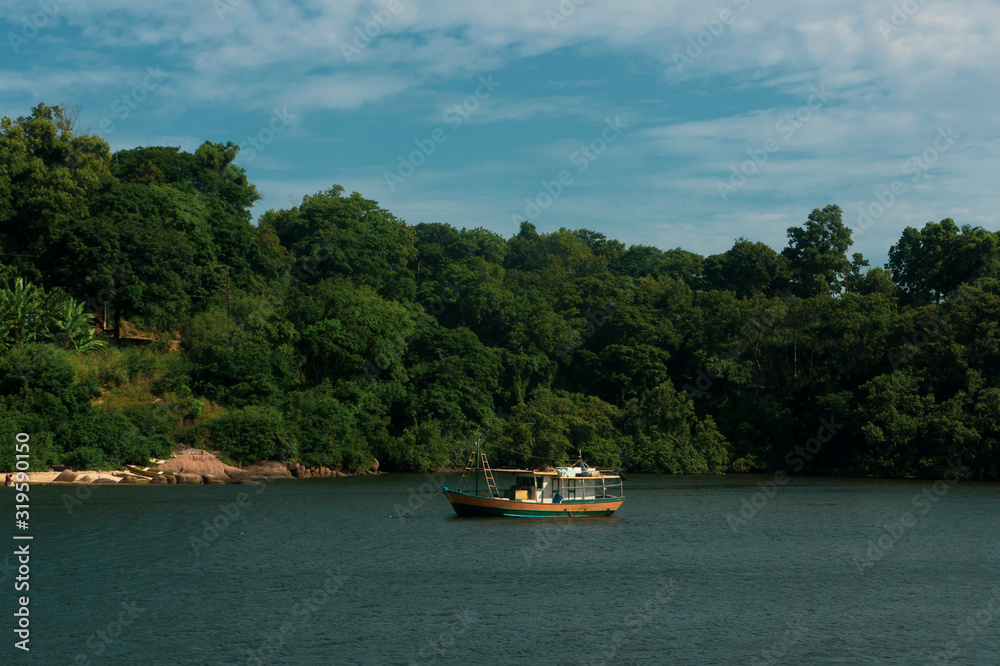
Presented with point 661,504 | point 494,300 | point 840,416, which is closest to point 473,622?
point 661,504

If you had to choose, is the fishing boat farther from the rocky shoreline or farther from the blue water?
the rocky shoreline

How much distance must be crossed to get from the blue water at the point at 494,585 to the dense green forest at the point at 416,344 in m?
15.6

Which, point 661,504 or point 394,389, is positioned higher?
point 394,389

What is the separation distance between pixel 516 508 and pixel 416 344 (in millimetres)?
36589

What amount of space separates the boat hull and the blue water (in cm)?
59

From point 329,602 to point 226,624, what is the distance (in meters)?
3.50

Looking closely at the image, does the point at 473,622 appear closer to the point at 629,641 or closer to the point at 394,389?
the point at 629,641

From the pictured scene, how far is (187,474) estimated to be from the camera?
57.3m

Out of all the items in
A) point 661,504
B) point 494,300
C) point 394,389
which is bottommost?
point 661,504

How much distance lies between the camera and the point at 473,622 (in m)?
25.1

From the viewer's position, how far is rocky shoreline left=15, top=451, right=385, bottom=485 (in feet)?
173

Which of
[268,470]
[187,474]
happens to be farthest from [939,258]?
[187,474]

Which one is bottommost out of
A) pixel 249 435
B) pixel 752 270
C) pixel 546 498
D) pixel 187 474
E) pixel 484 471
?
pixel 187 474

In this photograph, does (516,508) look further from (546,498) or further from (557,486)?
(557,486)
